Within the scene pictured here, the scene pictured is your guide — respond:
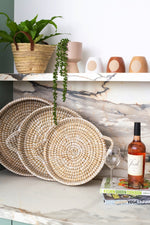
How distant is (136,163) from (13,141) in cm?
73

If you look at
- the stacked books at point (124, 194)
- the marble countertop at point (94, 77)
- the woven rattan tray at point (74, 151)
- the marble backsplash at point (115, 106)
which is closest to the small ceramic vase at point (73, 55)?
the marble countertop at point (94, 77)

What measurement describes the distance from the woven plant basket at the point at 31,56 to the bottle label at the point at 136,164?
0.67 meters

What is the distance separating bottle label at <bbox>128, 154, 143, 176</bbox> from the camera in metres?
1.39

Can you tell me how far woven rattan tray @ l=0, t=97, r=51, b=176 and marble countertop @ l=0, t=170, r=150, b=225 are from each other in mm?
164

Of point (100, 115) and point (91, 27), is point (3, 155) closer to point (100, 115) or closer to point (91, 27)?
point (100, 115)

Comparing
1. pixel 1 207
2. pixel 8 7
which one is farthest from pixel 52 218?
pixel 8 7

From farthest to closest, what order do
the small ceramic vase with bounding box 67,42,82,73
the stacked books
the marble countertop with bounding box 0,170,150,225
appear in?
1. the small ceramic vase with bounding box 67,42,82,73
2. the stacked books
3. the marble countertop with bounding box 0,170,150,225

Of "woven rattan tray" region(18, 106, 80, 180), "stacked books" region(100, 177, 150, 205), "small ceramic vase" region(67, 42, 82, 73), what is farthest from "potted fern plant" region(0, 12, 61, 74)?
"stacked books" region(100, 177, 150, 205)

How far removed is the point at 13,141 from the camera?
5.73 feet

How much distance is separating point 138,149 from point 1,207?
26.4 inches

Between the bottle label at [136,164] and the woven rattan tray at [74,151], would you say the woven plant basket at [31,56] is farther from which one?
the bottle label at [136,164]

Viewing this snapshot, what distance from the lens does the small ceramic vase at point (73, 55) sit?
1556 millimetres

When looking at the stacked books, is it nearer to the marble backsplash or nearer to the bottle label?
the bottle label

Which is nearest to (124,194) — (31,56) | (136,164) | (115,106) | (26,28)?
(136,164)
